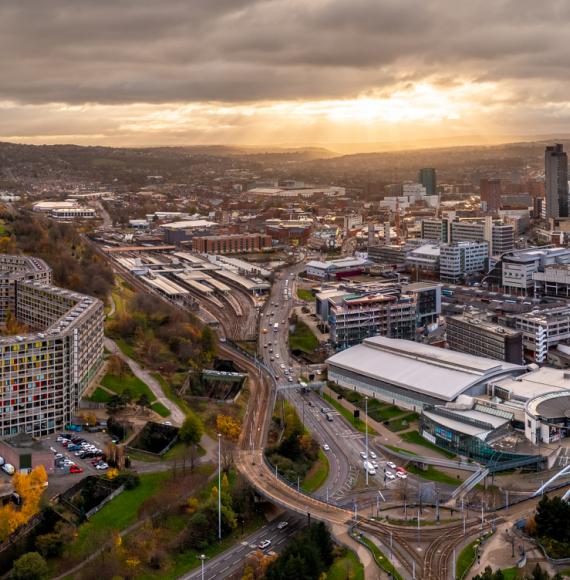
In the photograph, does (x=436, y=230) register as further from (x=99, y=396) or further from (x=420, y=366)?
(x=99, y=396)

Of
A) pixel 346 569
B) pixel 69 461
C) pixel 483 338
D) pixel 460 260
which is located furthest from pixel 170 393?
pixel 460 260

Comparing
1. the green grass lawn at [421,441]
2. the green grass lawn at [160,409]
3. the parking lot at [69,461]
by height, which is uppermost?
the green grass lawn at [160,409]

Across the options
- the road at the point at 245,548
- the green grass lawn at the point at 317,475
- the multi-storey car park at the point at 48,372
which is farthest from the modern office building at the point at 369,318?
the road at the point at 245,548

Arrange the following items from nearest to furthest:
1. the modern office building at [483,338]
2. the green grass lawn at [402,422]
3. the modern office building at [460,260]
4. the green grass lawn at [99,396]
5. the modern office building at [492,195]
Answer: the green grass lawn at [99,396] → the green grass lawn at [402,422] → the modern office building at [483,338] → the modern office building at [460,260] → the modern office building at [492,195]

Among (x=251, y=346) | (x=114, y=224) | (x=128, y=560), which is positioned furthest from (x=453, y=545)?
(x=114, y=224)

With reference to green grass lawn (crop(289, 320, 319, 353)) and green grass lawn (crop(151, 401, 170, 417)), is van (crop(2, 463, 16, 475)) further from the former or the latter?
green grass lawn (crop(289, 320, 319, 353))

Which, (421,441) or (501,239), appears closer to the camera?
(421,441)

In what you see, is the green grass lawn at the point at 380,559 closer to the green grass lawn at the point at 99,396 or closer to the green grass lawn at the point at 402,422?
the green grass lawn at the point at 402,422
